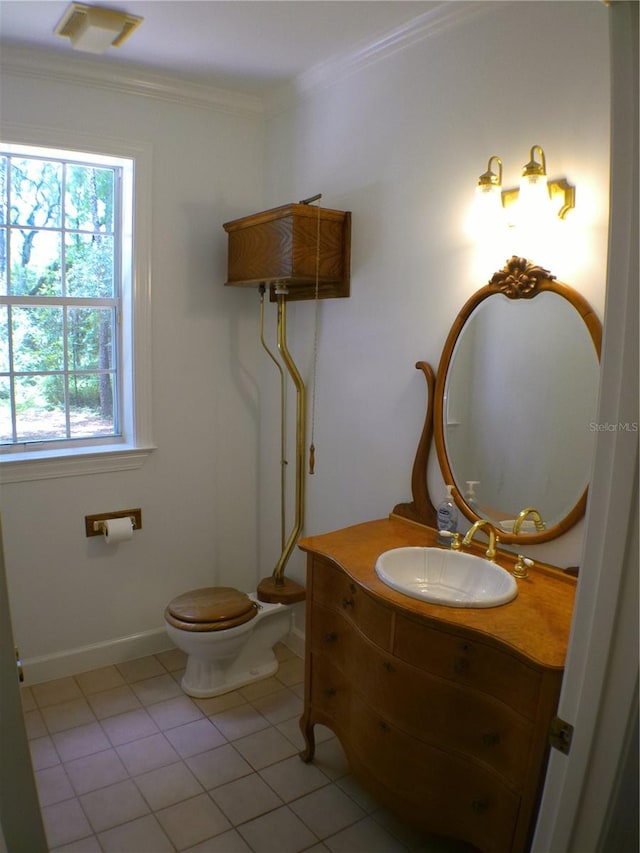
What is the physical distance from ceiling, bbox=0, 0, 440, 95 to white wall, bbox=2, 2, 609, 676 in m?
0.14

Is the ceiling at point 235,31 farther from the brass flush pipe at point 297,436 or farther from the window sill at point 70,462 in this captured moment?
the window sill at point 70,462

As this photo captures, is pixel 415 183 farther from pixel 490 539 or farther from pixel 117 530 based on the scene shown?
pixel 117 530

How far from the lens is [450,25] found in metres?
2.13

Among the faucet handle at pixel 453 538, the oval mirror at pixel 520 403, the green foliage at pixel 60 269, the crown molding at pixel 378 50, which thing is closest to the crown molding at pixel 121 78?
the crown molding at pixel 378 50

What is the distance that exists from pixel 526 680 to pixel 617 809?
0.59 metres

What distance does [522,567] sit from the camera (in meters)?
1.91

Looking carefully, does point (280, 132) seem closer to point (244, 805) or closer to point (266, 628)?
point (266, 628)

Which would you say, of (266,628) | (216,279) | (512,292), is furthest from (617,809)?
(216,279)

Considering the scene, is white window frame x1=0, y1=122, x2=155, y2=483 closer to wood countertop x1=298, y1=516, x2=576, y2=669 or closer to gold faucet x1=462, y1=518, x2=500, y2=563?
wood countertop x1=298, y1=516, x2=576, y2=669

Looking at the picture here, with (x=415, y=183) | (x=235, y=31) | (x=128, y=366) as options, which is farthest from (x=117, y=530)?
(x=235, y=31)

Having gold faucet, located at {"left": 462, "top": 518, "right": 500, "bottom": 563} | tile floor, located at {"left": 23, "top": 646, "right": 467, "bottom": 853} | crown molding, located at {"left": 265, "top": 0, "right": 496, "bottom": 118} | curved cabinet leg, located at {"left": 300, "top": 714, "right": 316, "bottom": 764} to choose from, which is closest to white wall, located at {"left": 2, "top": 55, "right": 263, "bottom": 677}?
crown molding, located at {"left": 265, "top": 0, "right": 496, "bottom": 118}

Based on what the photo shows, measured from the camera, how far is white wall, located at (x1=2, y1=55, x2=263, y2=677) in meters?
2.75

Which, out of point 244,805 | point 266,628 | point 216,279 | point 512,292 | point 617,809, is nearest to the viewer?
point 617,809

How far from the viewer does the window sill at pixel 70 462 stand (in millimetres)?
2672
